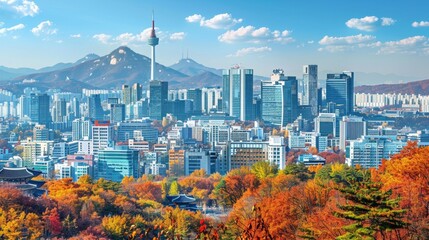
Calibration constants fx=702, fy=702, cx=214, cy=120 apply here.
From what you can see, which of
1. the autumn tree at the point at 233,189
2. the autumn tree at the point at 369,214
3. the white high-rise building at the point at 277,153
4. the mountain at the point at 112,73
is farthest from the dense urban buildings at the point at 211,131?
the mountain at the point at 112,73

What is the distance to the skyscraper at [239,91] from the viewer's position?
3992 centimetres

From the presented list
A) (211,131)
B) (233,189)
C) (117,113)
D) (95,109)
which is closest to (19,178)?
(233,189)

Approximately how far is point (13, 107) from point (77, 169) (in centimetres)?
3141

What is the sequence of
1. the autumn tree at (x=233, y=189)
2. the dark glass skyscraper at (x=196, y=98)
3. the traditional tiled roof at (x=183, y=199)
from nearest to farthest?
1. the autumn tree at (x=233, y=189)
2. the traditional tiled roof at (x=183, y=199)
3. the dark glass skyscraper at (x=196, y=98)

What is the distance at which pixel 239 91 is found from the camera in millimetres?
40594

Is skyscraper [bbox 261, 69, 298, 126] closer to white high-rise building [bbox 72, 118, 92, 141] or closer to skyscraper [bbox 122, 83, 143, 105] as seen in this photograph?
skyscraper [bbox 122, 83, 143, 105]

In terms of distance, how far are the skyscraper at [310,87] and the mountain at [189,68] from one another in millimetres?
50898

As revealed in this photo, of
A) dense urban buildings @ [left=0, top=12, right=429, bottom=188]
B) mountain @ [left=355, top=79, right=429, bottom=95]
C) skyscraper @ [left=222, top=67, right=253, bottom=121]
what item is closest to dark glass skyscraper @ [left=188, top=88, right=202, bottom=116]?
dense urban buildings @ [left=0, top=12, right=429, bottom=188]

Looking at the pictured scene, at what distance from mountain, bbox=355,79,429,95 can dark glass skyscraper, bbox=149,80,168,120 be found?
2344 cm

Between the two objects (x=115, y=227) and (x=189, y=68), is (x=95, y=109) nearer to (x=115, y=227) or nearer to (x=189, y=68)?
(x=115, y=227)

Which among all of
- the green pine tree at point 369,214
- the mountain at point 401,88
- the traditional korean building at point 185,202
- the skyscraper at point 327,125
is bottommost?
the traditional korean building at point 185,202

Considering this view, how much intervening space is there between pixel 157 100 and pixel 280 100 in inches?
279

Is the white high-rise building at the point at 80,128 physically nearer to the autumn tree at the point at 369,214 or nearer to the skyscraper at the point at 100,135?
the skyscraper at the point at 100,135

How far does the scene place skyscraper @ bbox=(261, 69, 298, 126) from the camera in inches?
1521
